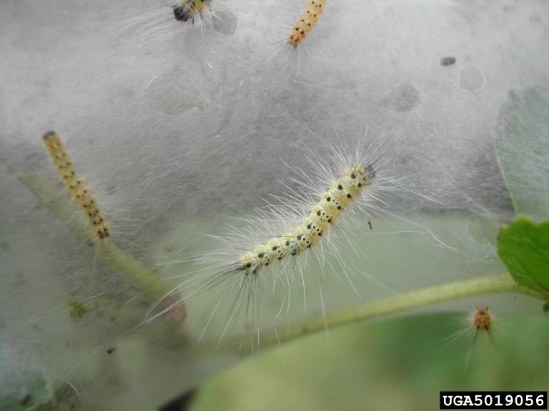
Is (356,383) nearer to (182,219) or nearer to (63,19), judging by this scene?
(182,219)

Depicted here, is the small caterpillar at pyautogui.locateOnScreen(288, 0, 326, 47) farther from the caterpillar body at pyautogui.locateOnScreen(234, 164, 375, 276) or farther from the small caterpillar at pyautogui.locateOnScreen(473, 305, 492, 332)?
the small caterpillar at pyautogui.locateOnScreen(473, 305, 492, 332)

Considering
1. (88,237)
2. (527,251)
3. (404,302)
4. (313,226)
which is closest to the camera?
(527,251)

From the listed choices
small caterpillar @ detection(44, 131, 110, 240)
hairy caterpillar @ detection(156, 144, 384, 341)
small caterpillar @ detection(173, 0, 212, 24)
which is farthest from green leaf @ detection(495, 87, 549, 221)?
small caterpillar @ detection(44, 131, 110, 240)

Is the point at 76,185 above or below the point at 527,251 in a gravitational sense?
above

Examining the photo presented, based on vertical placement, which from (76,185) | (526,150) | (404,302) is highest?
(526,150)

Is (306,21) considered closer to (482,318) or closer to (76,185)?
(76,185)

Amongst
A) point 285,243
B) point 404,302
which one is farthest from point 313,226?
point 404,302

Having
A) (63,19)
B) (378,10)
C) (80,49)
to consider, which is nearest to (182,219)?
(80,49)
